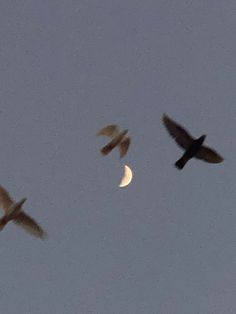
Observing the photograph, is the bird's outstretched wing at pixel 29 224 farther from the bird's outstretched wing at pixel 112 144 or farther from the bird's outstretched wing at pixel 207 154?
the bird's outstretched wing at pixel 207 154


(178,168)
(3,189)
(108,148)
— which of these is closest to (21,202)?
(3,189)

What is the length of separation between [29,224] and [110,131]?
215 cm

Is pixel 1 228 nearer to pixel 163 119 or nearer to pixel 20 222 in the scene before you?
pixel 20 222

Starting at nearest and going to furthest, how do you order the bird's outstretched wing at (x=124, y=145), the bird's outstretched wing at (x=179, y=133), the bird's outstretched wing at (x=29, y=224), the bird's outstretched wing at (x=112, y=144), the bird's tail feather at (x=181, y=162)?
the bird's tail feather at (x=181, y=162), the bird's outstretched wing at (x=124, y=145), the bird's outstretched wing at (x=112, y=144), the bird's outstretched wing at (x=179, y=133), the bird's outstretched wing at (x=29, y=224)

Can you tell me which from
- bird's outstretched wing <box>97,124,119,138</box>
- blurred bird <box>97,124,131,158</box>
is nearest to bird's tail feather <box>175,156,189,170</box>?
blurred bird <box>97,124,131,158</box>

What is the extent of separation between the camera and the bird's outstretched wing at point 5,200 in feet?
50.3

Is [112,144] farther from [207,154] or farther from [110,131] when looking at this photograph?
[207,154]

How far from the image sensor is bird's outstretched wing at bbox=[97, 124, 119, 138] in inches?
613

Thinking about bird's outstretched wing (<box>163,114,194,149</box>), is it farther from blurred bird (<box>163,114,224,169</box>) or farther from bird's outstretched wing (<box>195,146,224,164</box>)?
bird's outstretched wing (<box>195,146,224,164</box>)

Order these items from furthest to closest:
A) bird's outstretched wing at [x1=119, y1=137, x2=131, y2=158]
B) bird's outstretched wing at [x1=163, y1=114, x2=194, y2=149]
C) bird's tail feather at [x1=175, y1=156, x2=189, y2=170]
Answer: bird's outstretched wing at [x1=163, y1=114, x2=194, y2=149], bird's outstretched wing at [x1=119, y1=137, x2=131, y2=158], bird's tail feather at [x1=175, y1=156, x2=189, y2=170]

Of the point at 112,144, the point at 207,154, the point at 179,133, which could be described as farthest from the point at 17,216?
the point at 207,154

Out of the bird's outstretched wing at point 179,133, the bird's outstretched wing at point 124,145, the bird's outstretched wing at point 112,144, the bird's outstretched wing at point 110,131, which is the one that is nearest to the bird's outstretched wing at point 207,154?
the bird's outstretched wing at point 179,133

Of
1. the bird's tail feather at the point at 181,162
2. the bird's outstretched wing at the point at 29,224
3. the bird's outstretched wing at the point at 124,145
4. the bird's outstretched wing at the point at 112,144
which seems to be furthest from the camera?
the bird's outstretched wing at the point at 29,224

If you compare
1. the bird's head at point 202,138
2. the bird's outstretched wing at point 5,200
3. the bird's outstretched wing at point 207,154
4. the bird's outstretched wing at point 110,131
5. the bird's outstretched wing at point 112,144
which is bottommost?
the bird's outstretched wing at point 5,200
